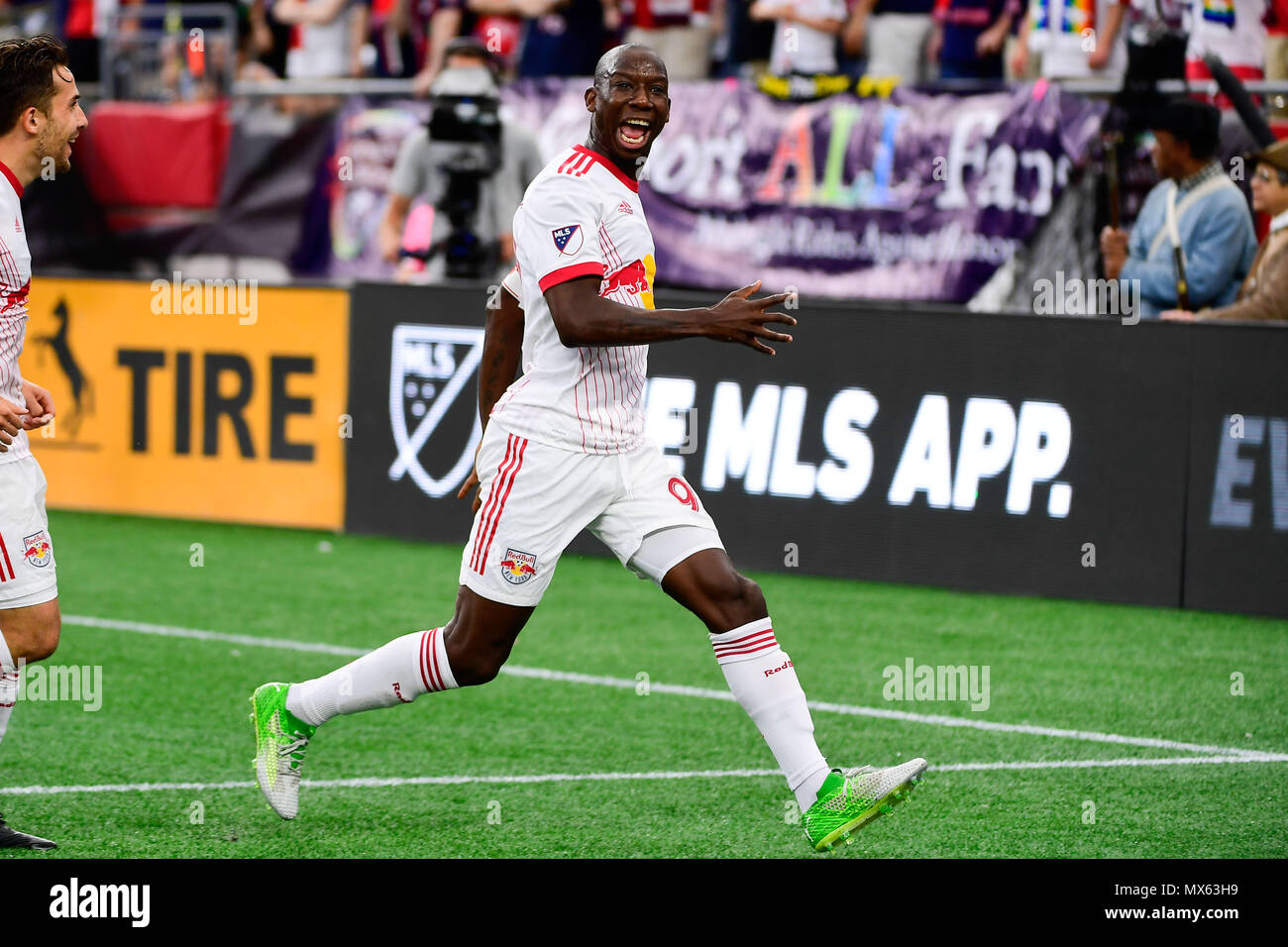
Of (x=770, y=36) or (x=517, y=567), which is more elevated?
(x=770, y=36)

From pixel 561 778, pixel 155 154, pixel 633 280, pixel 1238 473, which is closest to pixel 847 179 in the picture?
pixel 1238 473

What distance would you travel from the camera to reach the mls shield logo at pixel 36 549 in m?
5.62

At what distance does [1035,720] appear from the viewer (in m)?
7.73

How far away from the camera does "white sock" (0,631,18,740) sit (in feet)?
18.6

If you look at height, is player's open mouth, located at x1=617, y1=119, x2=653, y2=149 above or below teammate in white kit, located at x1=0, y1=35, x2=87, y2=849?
above

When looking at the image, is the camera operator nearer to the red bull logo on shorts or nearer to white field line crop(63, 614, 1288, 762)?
white field line crop(63, 614, 1288, 762)

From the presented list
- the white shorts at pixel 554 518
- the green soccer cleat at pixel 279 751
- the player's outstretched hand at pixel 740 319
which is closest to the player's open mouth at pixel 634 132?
the player's outstretched hand at pixel 740 319

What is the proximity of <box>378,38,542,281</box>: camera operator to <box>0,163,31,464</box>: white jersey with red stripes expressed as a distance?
737 cm

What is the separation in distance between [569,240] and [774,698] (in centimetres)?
139

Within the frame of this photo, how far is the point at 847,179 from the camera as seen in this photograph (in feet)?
43.7

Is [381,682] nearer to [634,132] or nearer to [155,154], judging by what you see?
[634,132]

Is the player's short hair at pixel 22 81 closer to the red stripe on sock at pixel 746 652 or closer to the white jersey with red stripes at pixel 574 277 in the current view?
the white jersey with red stripes at pixel 574 277

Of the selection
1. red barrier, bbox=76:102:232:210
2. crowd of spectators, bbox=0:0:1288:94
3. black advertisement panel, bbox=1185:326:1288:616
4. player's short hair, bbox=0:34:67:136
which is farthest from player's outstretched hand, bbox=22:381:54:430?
red barrier, bbox=76:102:232:210

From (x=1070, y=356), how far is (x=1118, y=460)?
0.60m
